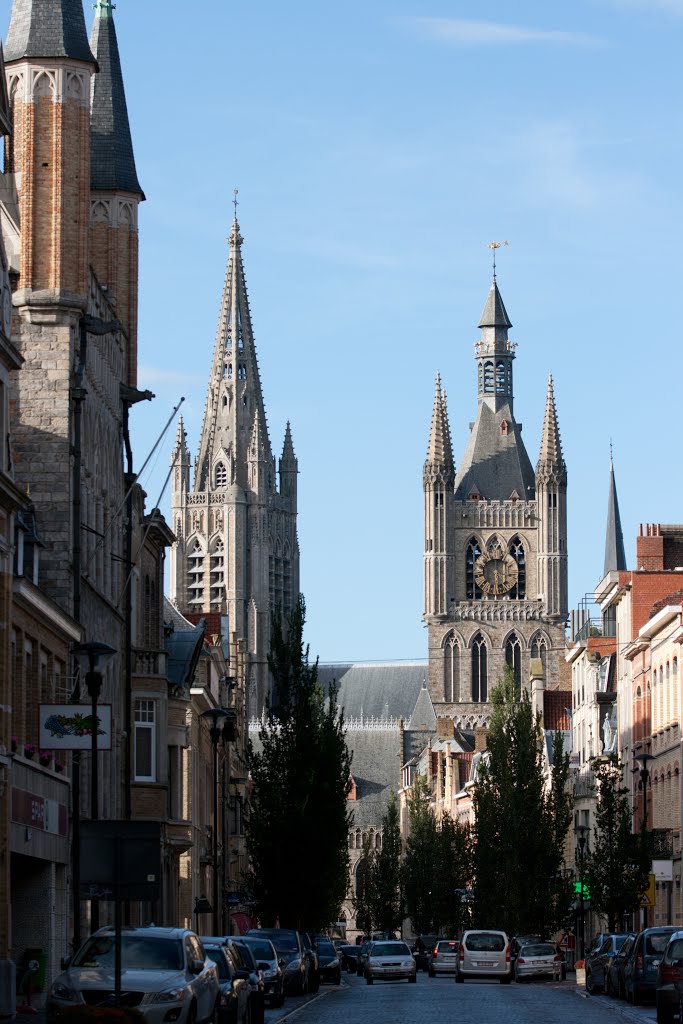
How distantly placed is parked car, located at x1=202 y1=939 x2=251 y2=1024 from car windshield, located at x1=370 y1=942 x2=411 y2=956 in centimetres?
3172

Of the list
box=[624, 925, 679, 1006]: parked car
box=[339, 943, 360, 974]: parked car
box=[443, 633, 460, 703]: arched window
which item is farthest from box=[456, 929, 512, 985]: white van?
box=[443, 633, 460, 703]: arched window

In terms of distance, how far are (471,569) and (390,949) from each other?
119 meters

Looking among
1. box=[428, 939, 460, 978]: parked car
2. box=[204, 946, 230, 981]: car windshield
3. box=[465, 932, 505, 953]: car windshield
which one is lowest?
box=[428, 939, 460, 978]: parked car

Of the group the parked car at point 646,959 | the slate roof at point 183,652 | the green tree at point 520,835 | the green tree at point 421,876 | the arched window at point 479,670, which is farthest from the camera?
the arched window at point 479,670

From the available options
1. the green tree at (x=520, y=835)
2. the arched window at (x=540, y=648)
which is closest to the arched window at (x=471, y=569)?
the arched window at (x=540, y=648)

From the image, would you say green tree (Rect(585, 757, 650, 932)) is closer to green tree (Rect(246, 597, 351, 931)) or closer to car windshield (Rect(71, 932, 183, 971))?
green tree (Rect(246, 597, 351, 931))

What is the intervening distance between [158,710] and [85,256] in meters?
13.3

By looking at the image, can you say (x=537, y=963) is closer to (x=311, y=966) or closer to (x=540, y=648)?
(x=311, y=966)

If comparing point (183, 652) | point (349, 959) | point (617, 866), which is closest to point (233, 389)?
point (349, 959)

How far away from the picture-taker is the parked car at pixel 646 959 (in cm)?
4003

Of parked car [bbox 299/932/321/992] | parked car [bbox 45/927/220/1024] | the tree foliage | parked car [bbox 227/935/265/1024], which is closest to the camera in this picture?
parked car [bbox 45/927/220/1024]

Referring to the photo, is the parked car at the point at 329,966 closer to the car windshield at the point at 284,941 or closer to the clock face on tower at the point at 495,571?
the car windshield at the point at 284,941

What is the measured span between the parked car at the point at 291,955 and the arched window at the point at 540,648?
12880cm

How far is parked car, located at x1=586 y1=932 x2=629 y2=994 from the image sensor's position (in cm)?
4775
